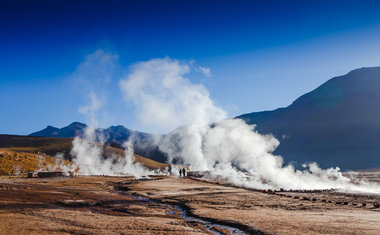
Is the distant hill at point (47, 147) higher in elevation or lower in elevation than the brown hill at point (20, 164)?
higher

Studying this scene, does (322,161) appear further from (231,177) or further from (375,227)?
(375,227)

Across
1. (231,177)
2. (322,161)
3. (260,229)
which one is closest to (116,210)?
(260,229)

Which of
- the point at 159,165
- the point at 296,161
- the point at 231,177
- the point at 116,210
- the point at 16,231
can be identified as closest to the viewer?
the point at 16,231

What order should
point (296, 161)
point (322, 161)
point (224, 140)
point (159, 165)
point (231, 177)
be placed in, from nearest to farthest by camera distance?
1. point (231, 177)
2. point (159, 165)
3. point (224, 140)
4. point (322, 161)
5. point (296, 161)

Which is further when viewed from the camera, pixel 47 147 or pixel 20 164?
pixel 47 147

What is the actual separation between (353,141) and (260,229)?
179961 millimetres

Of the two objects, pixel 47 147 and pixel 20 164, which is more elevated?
pixel 47 147

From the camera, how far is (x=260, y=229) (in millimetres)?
17594

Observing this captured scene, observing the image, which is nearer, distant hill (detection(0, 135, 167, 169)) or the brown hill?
the brown hill

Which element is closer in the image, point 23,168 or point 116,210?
point 116,210

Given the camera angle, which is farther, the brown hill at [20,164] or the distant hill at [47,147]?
the distant hill at [47,147]

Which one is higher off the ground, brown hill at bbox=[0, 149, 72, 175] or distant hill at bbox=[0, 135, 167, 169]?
distant hill at bbox=[0, 135, 167, 169]

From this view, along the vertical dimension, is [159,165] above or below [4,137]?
below

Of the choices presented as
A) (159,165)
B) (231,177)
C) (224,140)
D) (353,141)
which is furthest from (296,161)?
(231,177)
